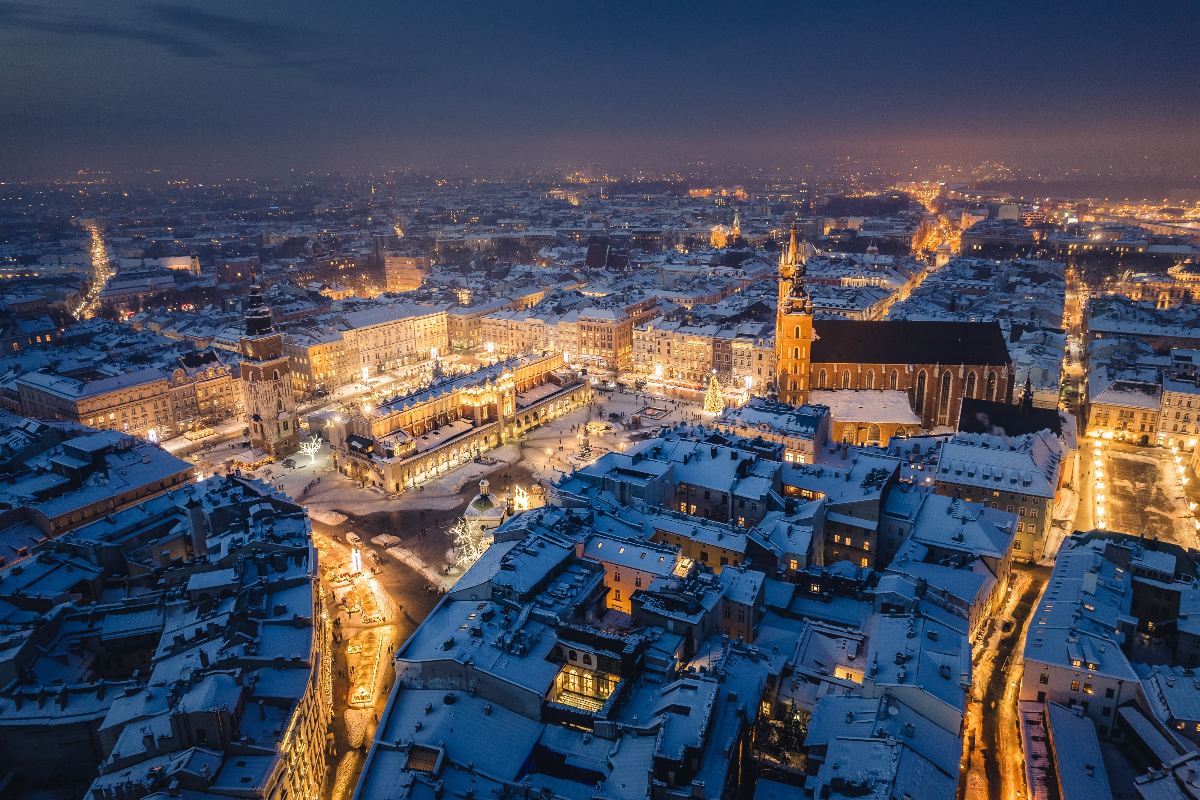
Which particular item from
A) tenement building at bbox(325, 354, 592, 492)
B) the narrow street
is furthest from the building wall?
the narrow street

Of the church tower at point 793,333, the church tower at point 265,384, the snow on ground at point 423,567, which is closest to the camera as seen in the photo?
the snow on ground at point 423,567

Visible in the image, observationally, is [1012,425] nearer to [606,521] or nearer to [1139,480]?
[1139,480]

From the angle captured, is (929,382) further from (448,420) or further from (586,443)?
(448,420)

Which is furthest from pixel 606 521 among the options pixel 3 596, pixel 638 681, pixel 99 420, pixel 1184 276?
pixel 1184 276

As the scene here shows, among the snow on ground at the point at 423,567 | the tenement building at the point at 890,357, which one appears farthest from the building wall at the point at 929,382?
the snow on ground at the point at 423,567

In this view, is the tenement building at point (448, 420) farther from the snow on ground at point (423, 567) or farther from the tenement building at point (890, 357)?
the tenement building at point (890, 357)

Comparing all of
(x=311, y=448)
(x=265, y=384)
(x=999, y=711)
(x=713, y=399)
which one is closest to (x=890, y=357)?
(x=713, y=399)
